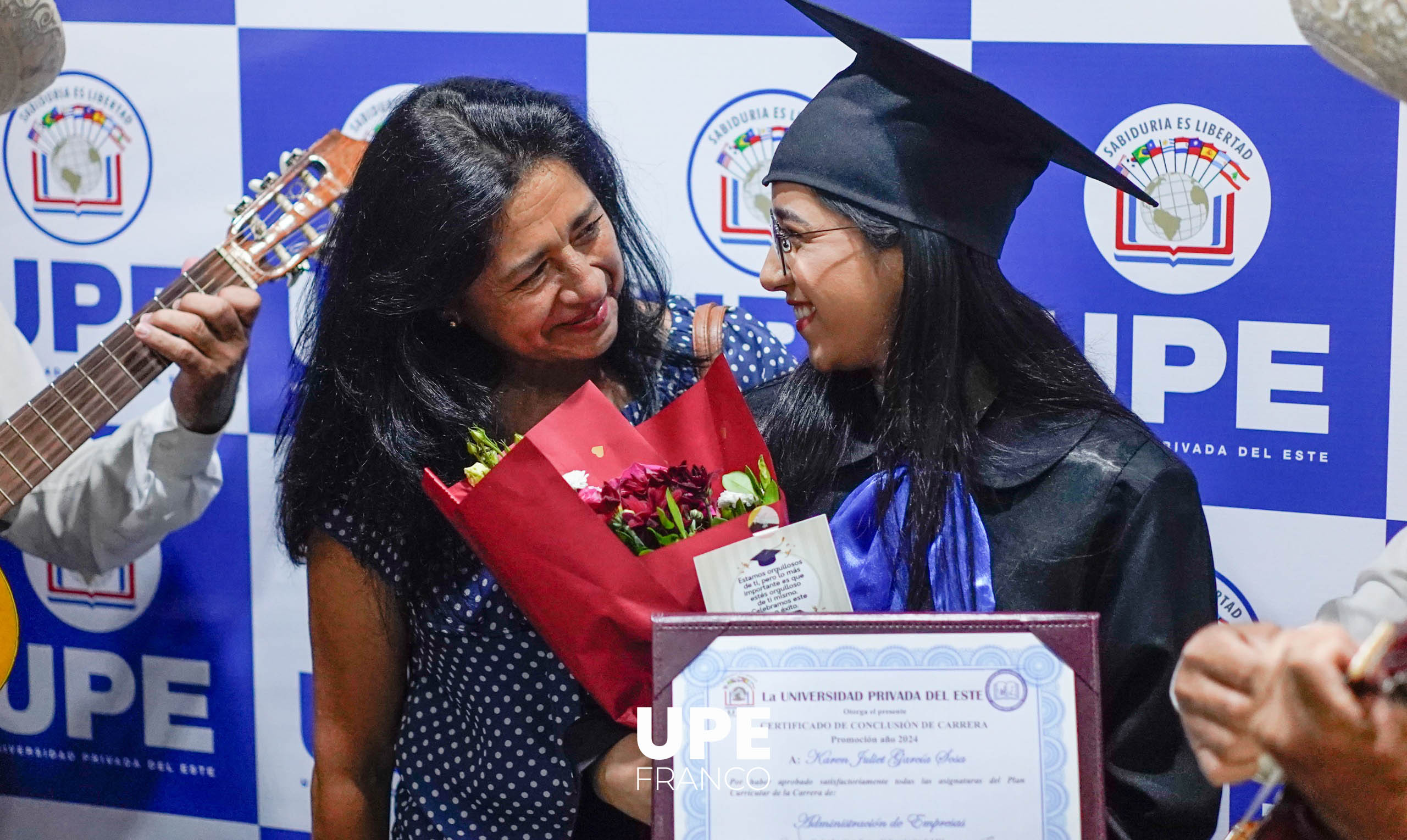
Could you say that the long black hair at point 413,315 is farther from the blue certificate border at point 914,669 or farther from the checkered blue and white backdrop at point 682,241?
the blue certificate border at point 914,669

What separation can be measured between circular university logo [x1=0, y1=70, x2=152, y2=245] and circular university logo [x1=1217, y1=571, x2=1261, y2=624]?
6.86 feet

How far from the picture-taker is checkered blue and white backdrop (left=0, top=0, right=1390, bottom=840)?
2.11m

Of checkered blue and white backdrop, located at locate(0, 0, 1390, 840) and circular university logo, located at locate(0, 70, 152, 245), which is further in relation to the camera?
circular university logo, located at locate(0, 70, 152, 245)

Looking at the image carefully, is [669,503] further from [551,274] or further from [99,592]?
[99,592]

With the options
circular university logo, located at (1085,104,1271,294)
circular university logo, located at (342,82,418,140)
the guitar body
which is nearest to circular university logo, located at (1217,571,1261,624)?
circular university logo, located at (1085,104,1271,294)

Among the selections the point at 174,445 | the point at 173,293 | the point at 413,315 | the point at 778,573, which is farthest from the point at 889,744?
the point at 174,445

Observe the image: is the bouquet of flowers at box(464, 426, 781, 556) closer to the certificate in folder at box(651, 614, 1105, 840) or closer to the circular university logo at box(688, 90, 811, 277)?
the certificate in folder at box(651, 614, 1105, 840)

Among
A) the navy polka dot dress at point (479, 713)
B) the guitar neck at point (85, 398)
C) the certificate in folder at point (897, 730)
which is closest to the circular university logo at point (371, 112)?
the guitar neck at point (85, 398)

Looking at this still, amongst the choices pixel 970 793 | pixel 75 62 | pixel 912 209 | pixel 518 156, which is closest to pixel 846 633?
pixel 970 793

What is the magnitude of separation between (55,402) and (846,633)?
5.03ft

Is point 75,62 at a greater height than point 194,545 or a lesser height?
greater

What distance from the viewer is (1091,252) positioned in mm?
2229

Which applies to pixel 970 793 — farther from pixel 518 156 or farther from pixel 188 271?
pixel 188 271

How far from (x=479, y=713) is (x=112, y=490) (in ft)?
3.37
